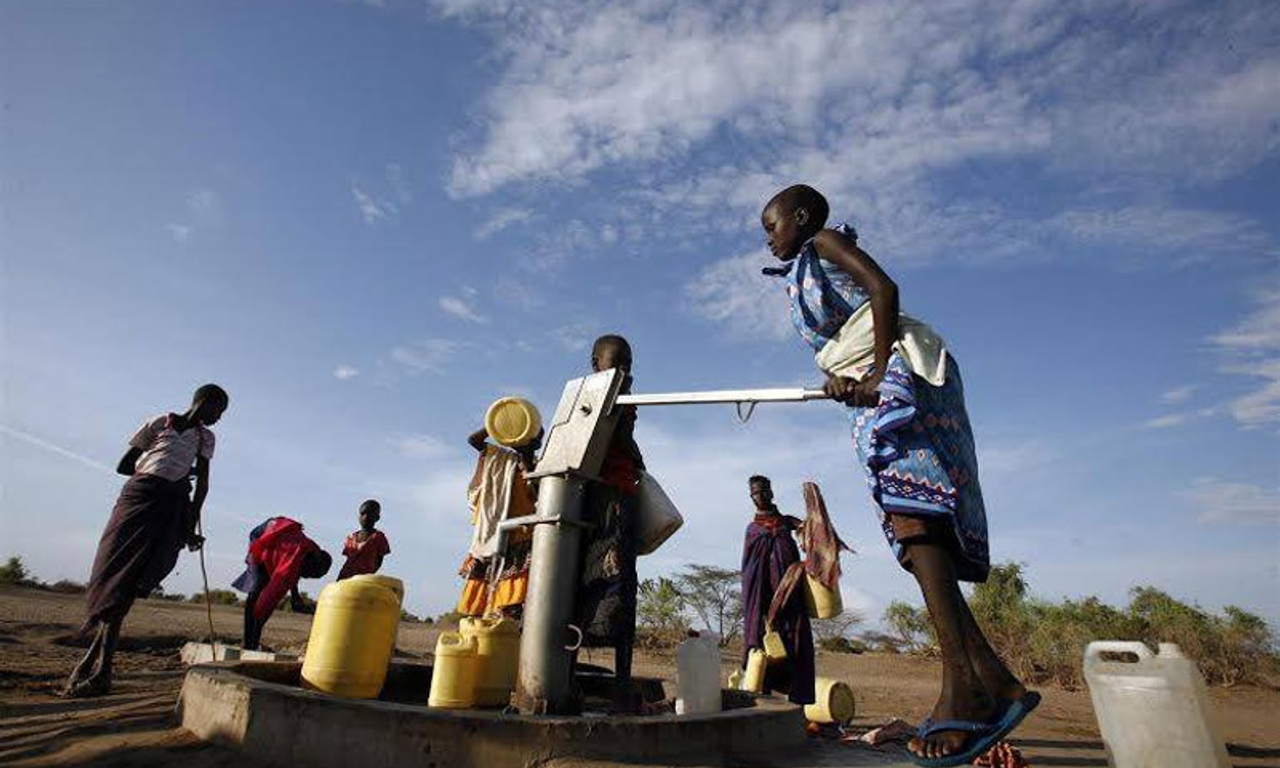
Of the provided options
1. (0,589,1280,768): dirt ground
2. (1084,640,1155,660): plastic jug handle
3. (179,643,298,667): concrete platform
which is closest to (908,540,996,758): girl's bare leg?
(1084,640,1155,660): plastic jug handle

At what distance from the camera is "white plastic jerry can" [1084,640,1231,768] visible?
2.33 meters

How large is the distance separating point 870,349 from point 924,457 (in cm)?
46

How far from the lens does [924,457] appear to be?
245 centimetres

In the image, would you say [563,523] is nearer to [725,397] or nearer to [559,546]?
[559,546]

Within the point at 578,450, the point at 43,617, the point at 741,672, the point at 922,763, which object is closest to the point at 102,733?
the point at 578,450

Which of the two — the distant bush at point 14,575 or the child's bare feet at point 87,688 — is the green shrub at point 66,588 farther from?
the child's bare feet at point 87,688

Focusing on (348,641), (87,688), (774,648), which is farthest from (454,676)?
(774,648)

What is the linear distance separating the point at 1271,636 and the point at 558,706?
16.7 meters

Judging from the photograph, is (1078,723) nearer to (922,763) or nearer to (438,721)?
(922,763)

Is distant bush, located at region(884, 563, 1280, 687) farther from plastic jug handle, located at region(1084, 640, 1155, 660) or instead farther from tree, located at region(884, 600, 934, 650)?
plastic jug handle, located at region(1084, 640, 1155, 660)

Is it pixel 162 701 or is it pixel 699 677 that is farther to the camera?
pixel 699 677

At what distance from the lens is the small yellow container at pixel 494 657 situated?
132 inches

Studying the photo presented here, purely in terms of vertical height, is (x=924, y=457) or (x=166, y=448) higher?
(x=166, y=448)

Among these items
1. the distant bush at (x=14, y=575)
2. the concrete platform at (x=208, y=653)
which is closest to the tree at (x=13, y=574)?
the distant bush at (x=14, y=575)
